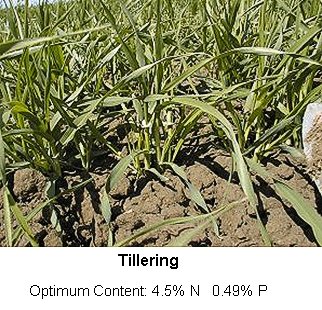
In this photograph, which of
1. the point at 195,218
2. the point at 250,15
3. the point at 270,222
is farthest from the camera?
→ the point at 250,15

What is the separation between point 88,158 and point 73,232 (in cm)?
13

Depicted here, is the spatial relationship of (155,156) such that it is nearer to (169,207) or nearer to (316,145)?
(169,207)

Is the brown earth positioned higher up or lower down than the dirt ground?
higher up

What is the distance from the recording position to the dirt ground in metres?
0.72

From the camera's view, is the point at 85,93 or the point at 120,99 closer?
the point at 120,99

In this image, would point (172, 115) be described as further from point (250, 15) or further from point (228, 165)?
point (250, 15)

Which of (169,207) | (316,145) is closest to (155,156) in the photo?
(169,207)

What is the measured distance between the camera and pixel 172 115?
3.03 feet

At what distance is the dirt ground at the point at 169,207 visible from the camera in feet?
2.38

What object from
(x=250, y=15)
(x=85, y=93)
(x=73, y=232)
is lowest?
(x=73, y=232)

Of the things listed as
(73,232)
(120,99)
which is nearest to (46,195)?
(73,232)

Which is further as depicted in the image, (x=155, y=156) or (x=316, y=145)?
(x=155, y=156)

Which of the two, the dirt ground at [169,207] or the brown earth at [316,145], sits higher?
the brown earth at [316,145]

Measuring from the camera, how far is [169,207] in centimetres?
75
